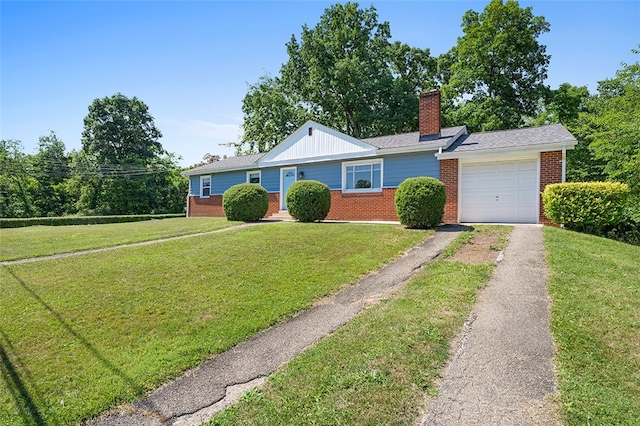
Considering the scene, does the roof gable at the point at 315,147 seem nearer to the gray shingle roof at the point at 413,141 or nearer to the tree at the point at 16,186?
the gray shingle roof at the point at 413,141

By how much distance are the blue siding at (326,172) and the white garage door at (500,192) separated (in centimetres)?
525

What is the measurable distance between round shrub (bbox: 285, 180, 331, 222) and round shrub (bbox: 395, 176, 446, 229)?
3253 mm

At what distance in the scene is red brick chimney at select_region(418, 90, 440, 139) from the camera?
47.9 feet

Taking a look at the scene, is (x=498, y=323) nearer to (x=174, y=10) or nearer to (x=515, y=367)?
(x=515, y=367)

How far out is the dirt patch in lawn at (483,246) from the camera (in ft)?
24.4

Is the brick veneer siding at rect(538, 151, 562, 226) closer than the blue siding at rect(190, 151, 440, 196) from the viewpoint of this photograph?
Yes

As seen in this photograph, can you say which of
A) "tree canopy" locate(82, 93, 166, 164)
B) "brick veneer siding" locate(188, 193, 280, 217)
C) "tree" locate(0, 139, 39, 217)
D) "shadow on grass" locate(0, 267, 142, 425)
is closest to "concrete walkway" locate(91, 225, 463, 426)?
"shadow on grass" locate(0, 267, 142, 425)

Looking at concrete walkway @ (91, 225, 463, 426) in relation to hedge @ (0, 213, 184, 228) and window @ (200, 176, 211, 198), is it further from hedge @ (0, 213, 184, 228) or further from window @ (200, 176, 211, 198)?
hedge @ (0, 213, 184, 228)

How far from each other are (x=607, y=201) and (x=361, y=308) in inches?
348

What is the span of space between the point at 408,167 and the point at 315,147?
4.67 m

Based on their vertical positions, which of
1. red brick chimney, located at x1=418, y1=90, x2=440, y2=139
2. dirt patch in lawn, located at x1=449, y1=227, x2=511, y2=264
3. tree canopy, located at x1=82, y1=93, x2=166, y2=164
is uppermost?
tree canopy, located at x1=82, y1=93, x2=166, y2=164

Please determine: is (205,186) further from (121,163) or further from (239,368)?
(239,368)

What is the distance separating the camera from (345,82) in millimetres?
27594

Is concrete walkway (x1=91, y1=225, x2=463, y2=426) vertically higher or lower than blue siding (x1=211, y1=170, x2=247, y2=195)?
lower
